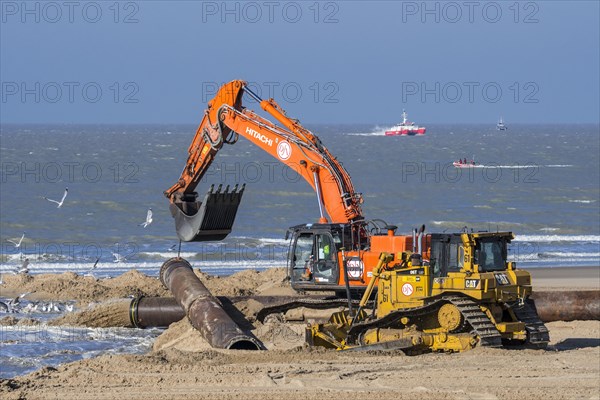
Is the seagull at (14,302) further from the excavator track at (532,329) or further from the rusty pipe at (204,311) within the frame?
the excavator track at (532,329)

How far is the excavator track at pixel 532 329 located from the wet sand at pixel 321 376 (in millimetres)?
283

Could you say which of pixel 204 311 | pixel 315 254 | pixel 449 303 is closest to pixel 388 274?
pixel 449 303

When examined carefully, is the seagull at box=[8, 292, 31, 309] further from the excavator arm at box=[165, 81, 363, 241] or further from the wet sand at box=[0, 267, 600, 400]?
the wet sand at box=[0, 267, 600, 400]

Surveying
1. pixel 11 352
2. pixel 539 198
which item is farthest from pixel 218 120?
pixel 539 198

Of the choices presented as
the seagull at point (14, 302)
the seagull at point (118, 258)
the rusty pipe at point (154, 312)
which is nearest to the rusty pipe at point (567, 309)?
the rusty pipe at point (154, 312)

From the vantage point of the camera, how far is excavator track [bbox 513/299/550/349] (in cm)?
1758

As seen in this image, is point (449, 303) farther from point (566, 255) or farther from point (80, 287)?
point (566, 255)

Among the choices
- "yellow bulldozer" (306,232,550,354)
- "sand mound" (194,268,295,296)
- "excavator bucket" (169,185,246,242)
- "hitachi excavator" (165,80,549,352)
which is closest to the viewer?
"yellow bulldozer" (306,232,550,354)

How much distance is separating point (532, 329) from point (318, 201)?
6235mm

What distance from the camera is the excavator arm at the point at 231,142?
21453 millimetres

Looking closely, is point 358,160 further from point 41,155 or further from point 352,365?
point 352,365

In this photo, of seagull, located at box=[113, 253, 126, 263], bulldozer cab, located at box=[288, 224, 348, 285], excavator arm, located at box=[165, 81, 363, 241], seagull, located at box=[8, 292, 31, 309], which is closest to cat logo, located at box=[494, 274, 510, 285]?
bulldozer cab, located at box=[288, 224, 348, 285]

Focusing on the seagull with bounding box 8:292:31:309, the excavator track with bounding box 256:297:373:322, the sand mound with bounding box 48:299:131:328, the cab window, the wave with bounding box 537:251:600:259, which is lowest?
the sand mound with bounding box 48:299:131:328

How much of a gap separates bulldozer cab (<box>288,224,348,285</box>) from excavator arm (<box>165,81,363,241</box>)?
69 centimetres
